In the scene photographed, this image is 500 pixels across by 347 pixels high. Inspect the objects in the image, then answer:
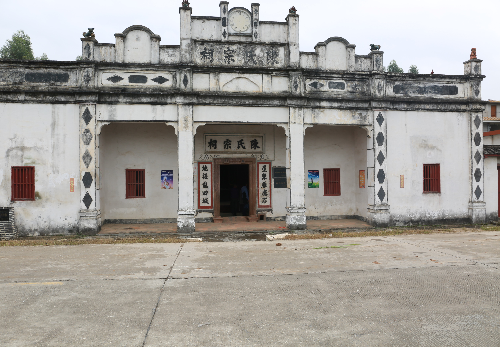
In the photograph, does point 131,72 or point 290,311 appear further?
point 131,72

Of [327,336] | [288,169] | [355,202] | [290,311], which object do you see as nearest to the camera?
[327,336]

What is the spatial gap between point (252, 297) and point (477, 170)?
40.3 ft

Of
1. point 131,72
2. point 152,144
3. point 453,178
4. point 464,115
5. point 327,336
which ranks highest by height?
point 131,72

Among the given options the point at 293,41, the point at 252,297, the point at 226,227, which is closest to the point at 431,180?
the point at 293,41

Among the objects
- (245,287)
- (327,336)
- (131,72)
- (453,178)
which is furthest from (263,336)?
(453,178)

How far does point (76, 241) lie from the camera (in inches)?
423

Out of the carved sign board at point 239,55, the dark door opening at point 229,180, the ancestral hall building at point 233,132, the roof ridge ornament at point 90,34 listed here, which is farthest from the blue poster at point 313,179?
the roof ridge ornament at point 90,34

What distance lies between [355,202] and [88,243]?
1033 centimetres

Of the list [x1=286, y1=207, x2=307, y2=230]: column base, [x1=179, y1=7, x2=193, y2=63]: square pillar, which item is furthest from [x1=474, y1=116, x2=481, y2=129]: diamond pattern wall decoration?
[x1=179, y1=7, x2=193, y2=63]: square pillar

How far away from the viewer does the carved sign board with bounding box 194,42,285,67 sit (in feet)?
40.9

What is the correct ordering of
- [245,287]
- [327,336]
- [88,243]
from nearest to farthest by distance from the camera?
[327,336] < [245,287] < [88,243]

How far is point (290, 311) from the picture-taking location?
500 centimetres

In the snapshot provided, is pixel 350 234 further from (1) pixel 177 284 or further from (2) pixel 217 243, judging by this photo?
(1) pixel 177 284

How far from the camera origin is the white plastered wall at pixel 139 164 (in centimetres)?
1378
